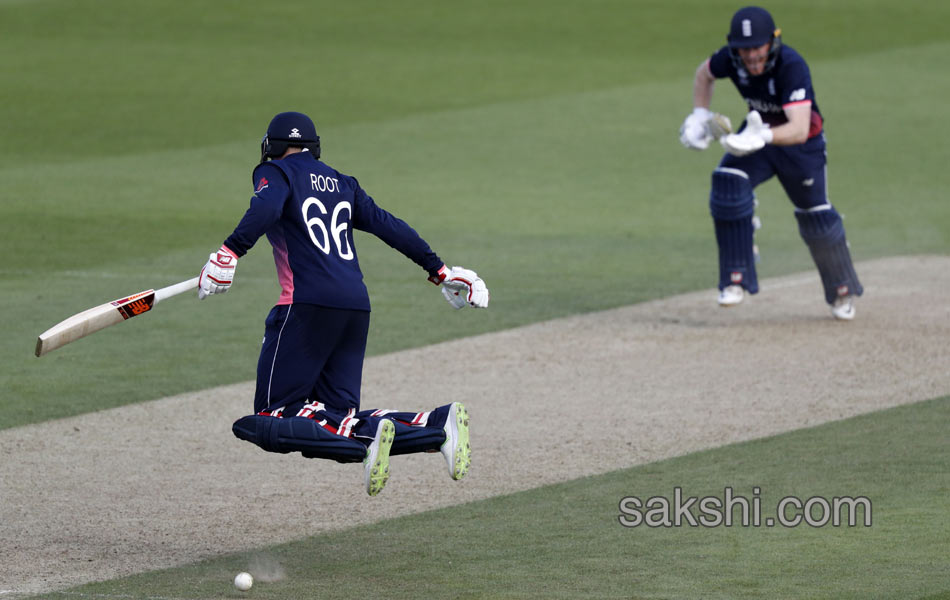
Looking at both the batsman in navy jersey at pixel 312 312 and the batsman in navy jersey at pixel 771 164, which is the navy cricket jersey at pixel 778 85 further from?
the batsman in navy jersey at pixel 312 312

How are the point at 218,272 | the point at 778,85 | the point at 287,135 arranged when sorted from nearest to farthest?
the point at 218,272
the point at 287,135
the point at 778,85

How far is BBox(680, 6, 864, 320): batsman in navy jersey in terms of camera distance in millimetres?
11195

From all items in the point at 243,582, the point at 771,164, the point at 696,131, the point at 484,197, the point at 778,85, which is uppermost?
the point at 484,197

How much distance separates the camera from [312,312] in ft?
22.1

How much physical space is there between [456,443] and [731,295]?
5308 mm

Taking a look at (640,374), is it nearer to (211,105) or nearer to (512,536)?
(512,536)

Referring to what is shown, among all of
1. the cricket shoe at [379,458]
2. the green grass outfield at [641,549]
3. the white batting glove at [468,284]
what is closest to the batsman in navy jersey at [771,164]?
the green grass outfield at [641,549]

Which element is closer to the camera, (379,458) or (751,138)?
(379,458)

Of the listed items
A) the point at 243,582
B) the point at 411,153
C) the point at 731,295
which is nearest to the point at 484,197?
the point at 411,153

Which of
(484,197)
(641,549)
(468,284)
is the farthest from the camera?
(484,197)

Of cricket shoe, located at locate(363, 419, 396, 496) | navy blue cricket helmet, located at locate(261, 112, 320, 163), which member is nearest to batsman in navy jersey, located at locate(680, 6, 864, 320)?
navy blue cricket helmet, located at locate(261, 112, 320, 163)
